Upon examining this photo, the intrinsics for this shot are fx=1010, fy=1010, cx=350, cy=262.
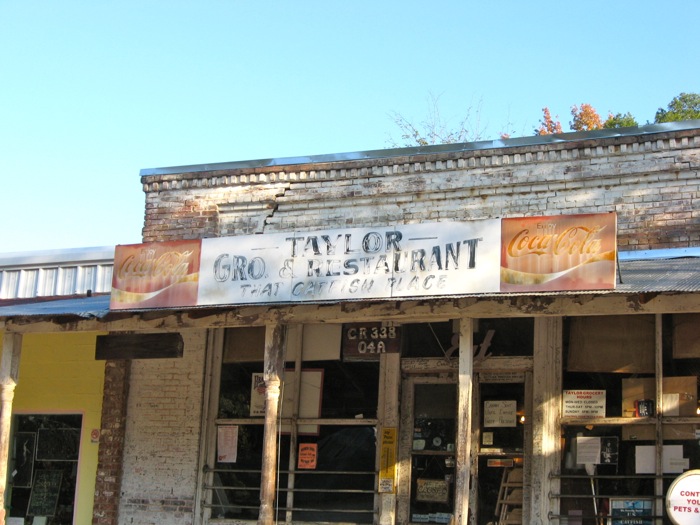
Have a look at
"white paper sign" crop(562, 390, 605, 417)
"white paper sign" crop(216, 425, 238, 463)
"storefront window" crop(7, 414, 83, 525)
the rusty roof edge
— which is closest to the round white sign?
"white paper sign" crop(562, 390, 605, 417)

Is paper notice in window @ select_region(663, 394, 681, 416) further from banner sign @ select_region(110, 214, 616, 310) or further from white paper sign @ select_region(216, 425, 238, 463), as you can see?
white paper sign @ select_region(216, 425, 238, 463)

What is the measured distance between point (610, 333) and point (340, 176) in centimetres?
401

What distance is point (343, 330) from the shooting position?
12141mm

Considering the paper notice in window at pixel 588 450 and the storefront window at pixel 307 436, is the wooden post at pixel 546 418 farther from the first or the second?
the storefront window at pixel 307 436

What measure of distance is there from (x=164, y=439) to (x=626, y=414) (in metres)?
5.68

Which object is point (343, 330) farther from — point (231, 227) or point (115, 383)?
point (115, 383)

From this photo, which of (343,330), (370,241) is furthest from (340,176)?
(370,241)

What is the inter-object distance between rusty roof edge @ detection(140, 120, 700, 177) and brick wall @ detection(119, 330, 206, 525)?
89.6 inches

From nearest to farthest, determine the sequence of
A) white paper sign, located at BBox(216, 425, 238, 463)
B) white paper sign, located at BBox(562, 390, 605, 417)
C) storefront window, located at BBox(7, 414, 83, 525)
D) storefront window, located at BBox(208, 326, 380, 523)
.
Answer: white paper sign, located at BBox(562, 390, 605, 417) < storefront window, located at BBox(208, 326, 380, 523) < white paper sign, located at BBox(216, 425, 238, 463) < storefront window, located at BBox(7, 414, 83, 525)

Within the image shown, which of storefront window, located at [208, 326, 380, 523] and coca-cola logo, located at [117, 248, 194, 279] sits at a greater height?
coca-cola logo, located at [117, 248, 194, 279]

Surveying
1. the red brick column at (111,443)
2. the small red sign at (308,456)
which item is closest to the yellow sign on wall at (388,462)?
the small red sign at (308,456)

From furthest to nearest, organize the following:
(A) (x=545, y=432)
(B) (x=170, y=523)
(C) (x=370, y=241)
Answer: (B) (x=170, y=523) < (A) (x=545, y=432) < (C) (x=370, y=241)

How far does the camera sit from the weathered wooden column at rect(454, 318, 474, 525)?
9.31 meters

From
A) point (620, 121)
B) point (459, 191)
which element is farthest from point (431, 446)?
point (620, 121)
